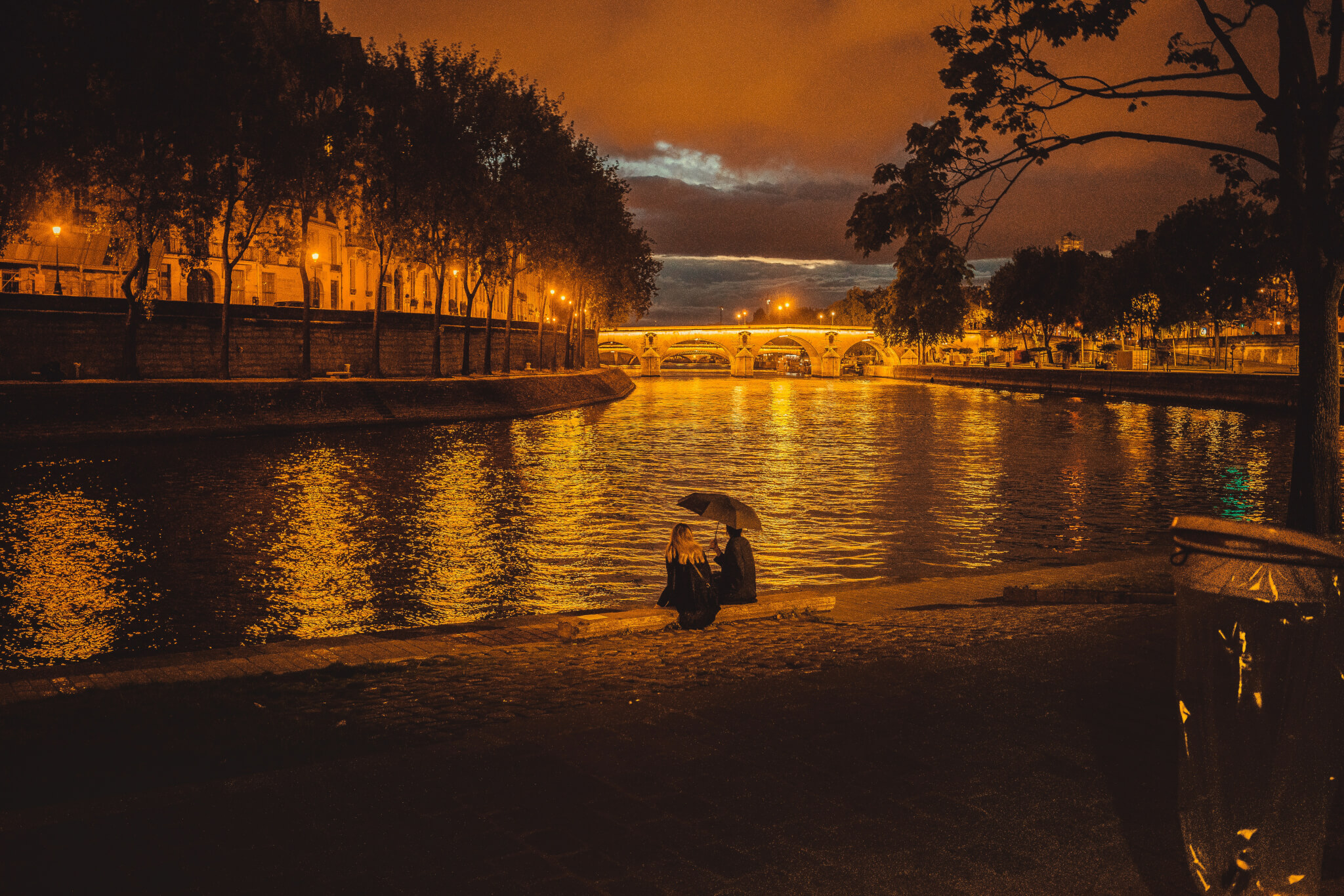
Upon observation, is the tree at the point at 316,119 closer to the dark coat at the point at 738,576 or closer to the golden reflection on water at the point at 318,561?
the golden reflection on water at the point at 318,561

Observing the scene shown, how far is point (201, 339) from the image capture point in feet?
148

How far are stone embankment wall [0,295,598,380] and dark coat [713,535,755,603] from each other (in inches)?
1341

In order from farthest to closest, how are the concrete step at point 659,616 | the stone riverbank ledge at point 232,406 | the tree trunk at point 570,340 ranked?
1. the tree trunk at point 570,340
2. the stone riverbank ledge at point 232,406
3. the concrete step at point 659,616

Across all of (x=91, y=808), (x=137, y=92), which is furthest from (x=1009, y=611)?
(x=137, y=92)

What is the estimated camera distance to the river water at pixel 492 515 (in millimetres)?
12711

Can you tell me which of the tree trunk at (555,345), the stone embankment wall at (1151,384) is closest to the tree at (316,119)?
the tree trunk at (555,345)

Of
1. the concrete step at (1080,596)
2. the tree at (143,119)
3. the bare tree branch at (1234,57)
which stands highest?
the tree at (143,119)

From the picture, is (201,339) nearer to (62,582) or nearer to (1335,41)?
(62,582)

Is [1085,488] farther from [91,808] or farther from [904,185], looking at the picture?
[91,808]

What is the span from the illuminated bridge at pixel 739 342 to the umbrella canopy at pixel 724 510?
147 meters

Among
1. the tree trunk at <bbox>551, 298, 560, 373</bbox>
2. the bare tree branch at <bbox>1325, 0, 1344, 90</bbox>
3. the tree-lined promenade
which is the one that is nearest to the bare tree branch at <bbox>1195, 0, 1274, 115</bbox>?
the bare tree branch at <bbox>1325, 0, 1344, 90</bbox>

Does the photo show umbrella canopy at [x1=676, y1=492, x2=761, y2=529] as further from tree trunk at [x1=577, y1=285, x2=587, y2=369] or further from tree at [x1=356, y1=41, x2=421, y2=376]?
tree trunk at [x1=577, y1=285, x2=587, y2=369]

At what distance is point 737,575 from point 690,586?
3.28 feet

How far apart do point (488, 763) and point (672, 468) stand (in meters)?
23.1
